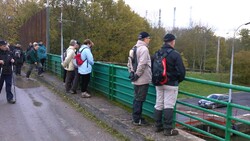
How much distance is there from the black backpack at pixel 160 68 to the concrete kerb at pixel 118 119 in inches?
37.1

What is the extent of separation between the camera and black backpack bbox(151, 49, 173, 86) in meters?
4.89

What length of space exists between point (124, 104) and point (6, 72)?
3.37 m

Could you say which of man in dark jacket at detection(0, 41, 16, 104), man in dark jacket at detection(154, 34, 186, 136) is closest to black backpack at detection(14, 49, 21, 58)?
man in dark jacket at detection(0, 41, 16, 104)

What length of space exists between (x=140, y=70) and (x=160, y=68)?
1.95ft

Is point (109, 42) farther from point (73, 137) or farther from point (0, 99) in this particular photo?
point (73, 137)

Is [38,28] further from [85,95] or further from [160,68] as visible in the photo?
[160,68]

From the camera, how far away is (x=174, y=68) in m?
4.88

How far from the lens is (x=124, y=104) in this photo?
297 inches

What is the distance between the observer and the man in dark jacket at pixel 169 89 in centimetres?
484

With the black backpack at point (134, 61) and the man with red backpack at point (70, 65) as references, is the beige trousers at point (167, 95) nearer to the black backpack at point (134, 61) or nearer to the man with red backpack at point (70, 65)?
the black backpack at point (134, 61)

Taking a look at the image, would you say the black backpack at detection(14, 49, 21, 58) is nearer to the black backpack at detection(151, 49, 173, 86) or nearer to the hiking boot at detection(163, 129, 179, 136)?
the black backpack at detection(151, 49, 173, 86)

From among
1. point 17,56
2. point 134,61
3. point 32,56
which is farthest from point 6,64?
point 17,56

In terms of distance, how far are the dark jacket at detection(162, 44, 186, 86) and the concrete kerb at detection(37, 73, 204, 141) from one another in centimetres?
97

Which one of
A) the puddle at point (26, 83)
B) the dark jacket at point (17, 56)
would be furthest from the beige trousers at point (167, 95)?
the dark jacket at point (17, 56)
